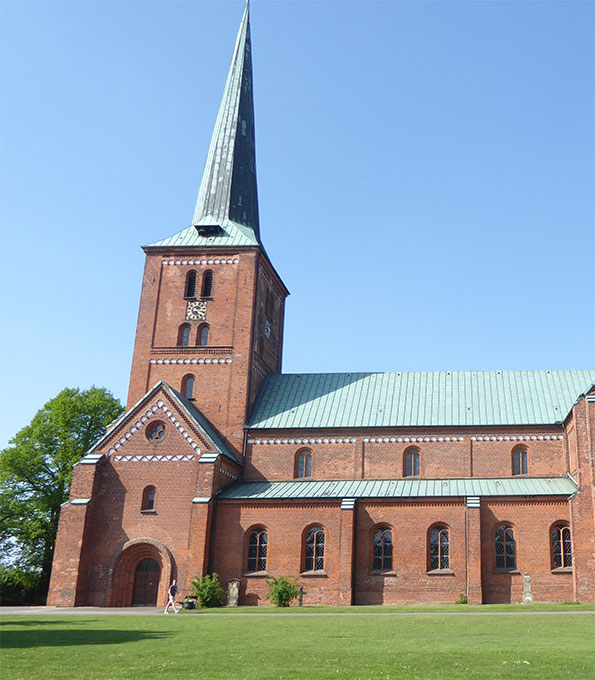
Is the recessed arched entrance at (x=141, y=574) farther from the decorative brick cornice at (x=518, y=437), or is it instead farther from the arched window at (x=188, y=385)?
the decorative brick cornice at (x=518, y=437)

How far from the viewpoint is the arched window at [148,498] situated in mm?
38562

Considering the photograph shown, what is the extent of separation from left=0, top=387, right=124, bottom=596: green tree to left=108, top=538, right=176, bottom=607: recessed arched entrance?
1303 cm

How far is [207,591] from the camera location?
35.1 m

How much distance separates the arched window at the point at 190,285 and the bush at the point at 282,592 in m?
18.5

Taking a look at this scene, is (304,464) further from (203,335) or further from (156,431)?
(203,335)

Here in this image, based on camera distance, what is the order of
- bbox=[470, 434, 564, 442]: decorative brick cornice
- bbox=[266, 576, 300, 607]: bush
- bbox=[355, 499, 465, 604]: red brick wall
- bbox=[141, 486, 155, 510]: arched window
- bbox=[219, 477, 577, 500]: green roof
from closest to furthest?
bbox=[266, 576, 300, 607]: bush < bbox=[355, 499, 465, 604]: red brick wall < bbox=[219, 477, 577, 500]: green roof < bbox=[141, 486, 155, 510]: arched window < bbox=[470, 434, 564, 442]: decorative brick cornice

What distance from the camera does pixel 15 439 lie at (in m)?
51.1

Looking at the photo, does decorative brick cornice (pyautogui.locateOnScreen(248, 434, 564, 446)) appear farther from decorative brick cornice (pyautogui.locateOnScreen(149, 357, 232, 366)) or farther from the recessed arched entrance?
the recessed arched entrance

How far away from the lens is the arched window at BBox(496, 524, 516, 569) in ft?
118

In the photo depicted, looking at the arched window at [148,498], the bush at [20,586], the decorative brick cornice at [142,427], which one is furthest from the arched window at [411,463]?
the bush at [20,586]

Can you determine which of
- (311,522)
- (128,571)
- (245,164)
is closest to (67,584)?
(128,571)

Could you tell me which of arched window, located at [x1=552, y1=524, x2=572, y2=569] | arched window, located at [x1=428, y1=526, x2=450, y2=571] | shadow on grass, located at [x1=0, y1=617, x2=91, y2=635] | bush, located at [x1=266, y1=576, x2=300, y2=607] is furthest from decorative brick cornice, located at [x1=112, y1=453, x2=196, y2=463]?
arched window, located at [x1=552, y1=524, x2=572, y2=569]

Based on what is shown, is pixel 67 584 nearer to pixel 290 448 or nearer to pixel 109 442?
pixel 109 442

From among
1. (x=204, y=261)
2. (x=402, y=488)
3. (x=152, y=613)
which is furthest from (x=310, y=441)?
(x=152, y=613)
